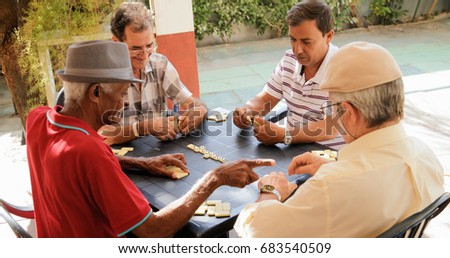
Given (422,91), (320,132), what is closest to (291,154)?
(320,132)

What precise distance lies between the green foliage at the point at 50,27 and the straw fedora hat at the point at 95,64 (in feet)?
9.51

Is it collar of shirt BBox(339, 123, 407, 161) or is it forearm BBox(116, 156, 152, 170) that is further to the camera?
forearm BBox(116, 156, 152, 170)

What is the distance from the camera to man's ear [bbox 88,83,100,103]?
2.12 m

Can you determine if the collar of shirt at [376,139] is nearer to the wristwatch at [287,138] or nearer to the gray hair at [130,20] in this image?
the wristwatch at [287,138]

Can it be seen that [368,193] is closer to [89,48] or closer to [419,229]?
[419,229]

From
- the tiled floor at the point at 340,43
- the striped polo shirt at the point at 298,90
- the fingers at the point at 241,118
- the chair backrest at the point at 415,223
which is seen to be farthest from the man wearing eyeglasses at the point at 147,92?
the chair backrest at the point at 415,223

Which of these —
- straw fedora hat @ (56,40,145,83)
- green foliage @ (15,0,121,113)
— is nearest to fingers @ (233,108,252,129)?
straw fedora hat @ (56,40,145,83)

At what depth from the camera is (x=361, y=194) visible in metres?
1.78

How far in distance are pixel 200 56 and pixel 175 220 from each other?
8.01 metres

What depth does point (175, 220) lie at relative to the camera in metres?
2.19

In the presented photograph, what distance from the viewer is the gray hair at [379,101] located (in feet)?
6.01

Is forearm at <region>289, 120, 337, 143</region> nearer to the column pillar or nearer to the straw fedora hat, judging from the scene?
the straw fedora hat

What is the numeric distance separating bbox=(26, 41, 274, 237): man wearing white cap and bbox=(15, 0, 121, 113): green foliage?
281 cm
